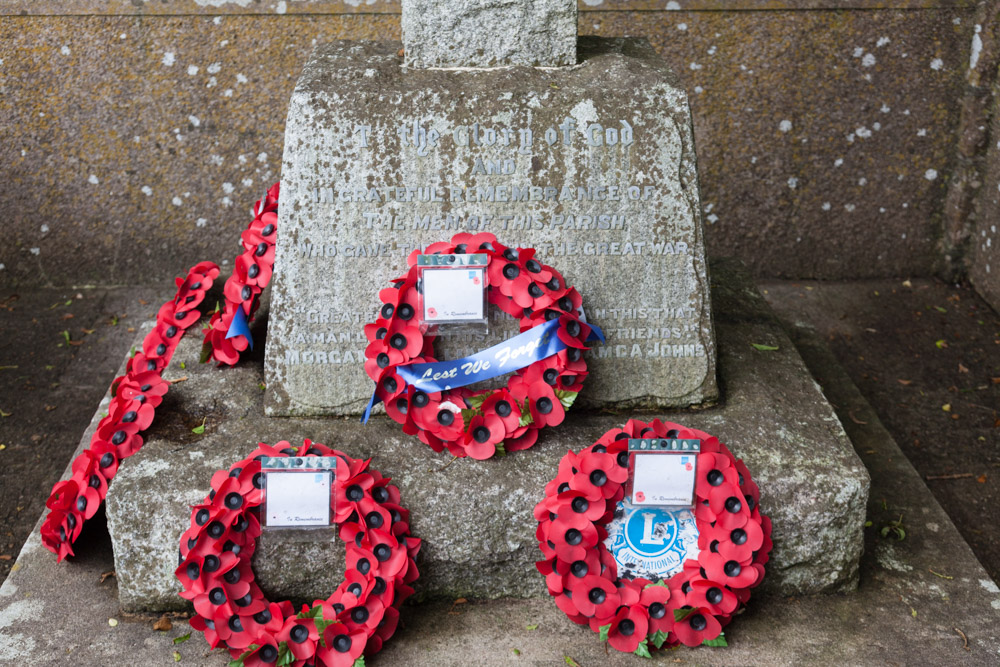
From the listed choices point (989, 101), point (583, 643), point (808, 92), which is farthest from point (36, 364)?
point (989, 101)

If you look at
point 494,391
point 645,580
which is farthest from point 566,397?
point 645,580

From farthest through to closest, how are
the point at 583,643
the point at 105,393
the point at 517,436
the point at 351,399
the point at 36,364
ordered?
1. the point at 36,364
2. the point at 105,393
3. the point at 351,399
4. the point at 517,436
5. the point at 583,643

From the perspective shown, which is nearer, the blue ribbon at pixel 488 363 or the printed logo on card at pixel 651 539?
the printed logo on card at pixel 651 539

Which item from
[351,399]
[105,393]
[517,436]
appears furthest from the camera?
[105,393]

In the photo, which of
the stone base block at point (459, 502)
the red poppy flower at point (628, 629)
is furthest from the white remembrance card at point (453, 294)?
the red poppy flower at point (628, 629)

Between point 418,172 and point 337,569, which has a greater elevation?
point 418,172

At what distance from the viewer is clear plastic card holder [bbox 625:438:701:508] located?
7.53ft

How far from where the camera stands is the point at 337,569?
2350 millimetres

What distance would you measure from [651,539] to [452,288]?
0.84m

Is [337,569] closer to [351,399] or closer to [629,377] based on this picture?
[351,399]

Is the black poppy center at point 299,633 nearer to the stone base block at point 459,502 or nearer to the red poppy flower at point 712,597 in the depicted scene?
the stone base block at point 459,502

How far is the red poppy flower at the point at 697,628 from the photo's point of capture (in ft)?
7.41

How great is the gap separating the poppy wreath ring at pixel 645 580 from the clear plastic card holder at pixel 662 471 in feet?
0.08

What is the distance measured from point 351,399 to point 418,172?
67 cm
